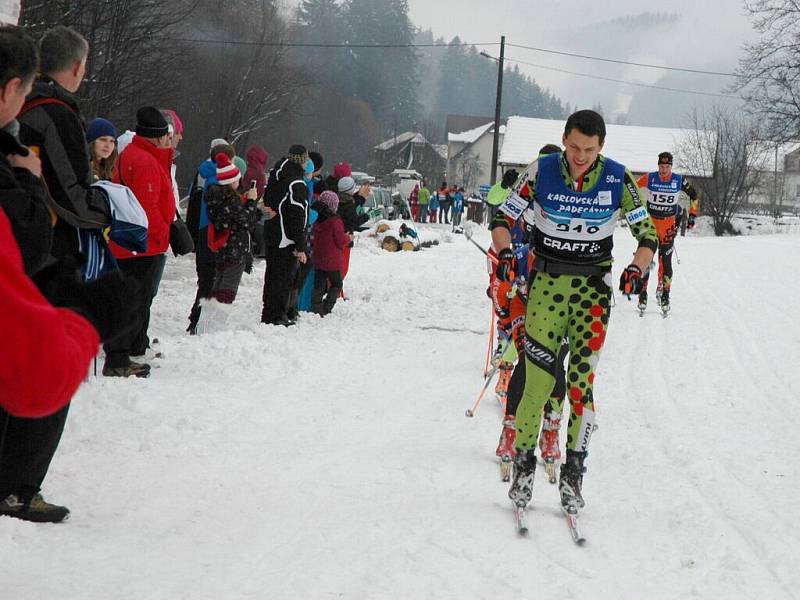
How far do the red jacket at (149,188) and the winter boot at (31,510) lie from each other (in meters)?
3.28

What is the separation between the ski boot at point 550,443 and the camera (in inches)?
203

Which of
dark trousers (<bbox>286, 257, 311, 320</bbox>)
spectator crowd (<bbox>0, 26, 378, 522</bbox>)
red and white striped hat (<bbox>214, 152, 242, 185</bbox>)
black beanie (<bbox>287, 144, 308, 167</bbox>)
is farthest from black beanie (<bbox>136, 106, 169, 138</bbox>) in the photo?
dark trousers (<bbox>286, 257, 311, 320</bbox>)

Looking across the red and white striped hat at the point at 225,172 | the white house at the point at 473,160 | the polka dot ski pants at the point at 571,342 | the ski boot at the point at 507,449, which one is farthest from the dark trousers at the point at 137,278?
the white house at the point at 473,160

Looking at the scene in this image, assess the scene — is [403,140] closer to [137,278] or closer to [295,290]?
[295,290]

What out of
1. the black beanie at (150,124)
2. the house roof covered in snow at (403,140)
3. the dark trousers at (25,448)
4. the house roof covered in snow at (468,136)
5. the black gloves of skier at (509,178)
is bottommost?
the dark trousers at (25,448)

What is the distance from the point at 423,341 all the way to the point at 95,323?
8067 millimetres

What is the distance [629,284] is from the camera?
462 centimetres

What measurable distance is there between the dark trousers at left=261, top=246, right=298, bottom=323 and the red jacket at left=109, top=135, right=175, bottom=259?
254cm

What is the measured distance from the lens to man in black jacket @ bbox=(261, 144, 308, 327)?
9805mm

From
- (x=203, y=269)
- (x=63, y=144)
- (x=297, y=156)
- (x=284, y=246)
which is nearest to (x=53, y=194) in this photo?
(x=63, y=144)

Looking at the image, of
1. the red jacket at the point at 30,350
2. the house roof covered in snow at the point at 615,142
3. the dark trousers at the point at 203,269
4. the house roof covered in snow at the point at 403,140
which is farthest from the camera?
the house roof covered in snow at the point at 403,140

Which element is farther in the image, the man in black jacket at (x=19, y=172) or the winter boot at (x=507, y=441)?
the winter boot at (x=507, y=441)

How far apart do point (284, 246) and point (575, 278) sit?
18.4 feet

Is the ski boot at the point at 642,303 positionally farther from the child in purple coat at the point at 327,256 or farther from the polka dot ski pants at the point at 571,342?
the polka dot ski pants at the point at 571,342
